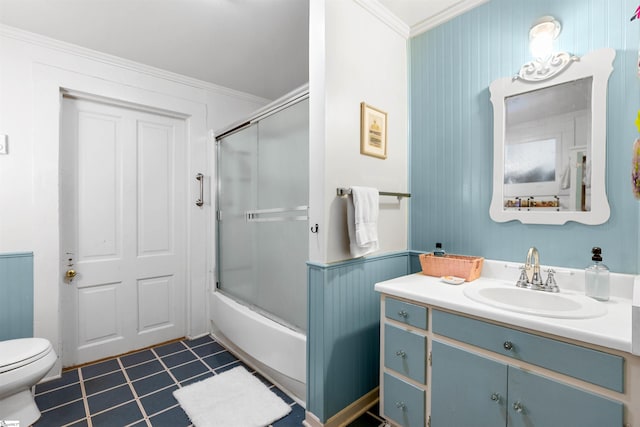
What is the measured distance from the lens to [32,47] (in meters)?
1.99

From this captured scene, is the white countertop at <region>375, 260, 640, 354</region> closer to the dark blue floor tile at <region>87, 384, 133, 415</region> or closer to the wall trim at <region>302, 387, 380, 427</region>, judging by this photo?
the wall trim at <region>302, 387, 380, 427</region>

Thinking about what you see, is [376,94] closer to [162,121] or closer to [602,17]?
[602,17]

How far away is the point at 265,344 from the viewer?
1970mm

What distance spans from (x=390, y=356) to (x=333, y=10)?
1.79 m

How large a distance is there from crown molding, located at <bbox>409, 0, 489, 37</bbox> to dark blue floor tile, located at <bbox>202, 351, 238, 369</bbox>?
2723 mm

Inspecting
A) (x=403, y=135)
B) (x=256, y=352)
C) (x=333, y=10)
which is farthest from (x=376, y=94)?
(x=256, y=352)

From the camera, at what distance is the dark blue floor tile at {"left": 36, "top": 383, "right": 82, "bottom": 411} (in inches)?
69.7

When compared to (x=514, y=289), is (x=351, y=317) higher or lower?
lower

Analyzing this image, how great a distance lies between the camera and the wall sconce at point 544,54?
141cm

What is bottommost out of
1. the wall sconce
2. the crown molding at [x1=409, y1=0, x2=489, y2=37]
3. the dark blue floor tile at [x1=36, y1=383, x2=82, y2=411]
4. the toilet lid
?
the dark blue floor tile at [x1=36, y1=383, x2=82, y2=411]

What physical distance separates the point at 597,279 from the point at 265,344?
1806 mm

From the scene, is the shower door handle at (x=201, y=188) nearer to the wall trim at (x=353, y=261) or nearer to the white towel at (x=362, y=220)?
the wall trim at (x=353, y=261)

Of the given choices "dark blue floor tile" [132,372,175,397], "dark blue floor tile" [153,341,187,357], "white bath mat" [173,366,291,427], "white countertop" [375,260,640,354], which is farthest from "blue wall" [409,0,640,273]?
"dark blue floor tile" [153,341,187,357]

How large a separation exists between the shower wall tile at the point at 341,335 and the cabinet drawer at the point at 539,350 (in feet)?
1.59
